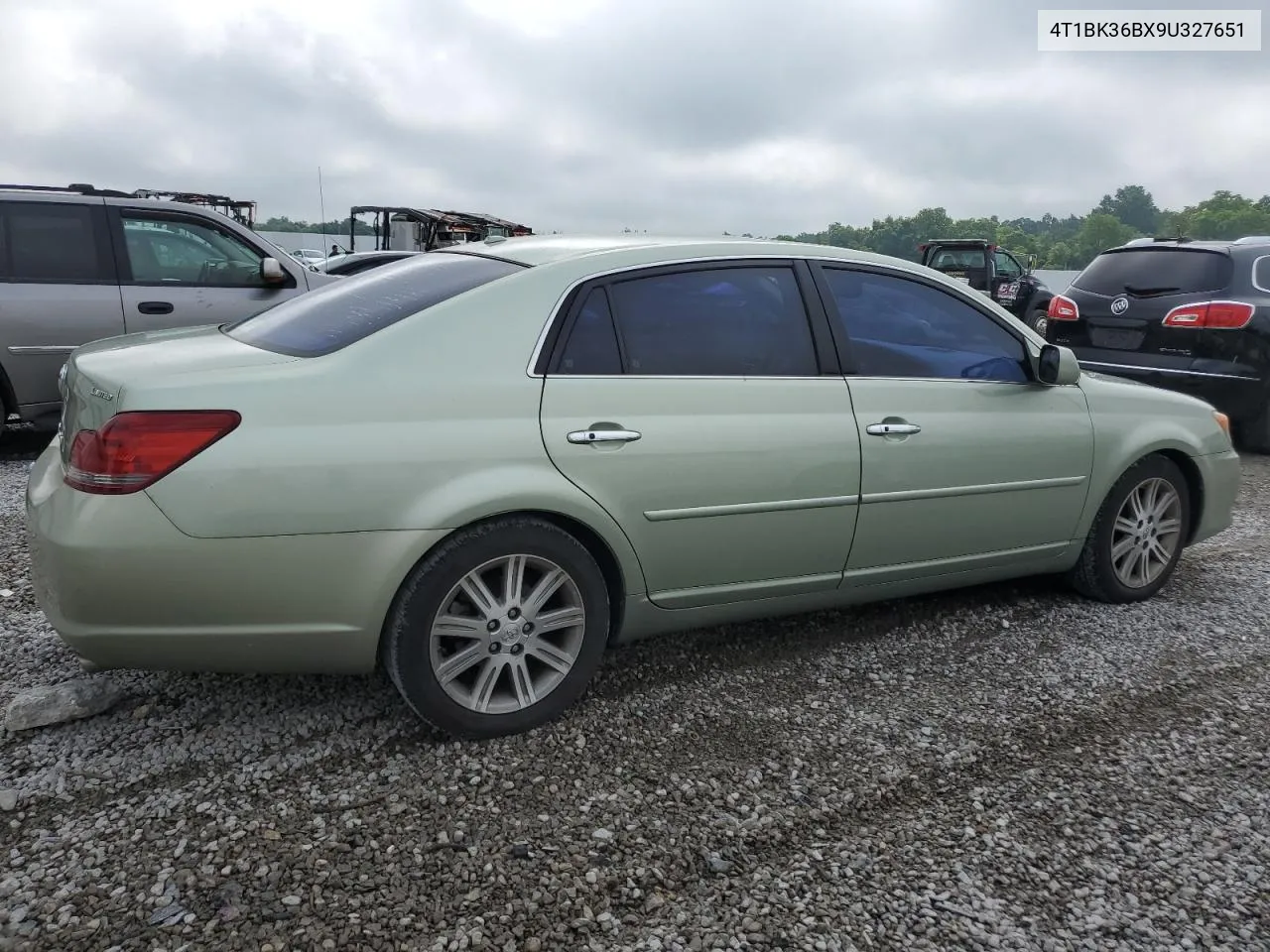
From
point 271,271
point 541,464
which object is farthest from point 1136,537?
point 271,271

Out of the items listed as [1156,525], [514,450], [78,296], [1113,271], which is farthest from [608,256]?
[1113,271]

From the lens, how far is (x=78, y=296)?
252 inches

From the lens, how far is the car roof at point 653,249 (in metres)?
3.28

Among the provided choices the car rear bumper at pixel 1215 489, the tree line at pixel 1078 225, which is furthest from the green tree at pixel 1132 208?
the car rear bumper at pixel 1215 489

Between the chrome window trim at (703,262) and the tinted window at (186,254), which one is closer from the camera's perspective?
the chrome window trim at (703,262)

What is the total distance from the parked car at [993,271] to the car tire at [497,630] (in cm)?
1578

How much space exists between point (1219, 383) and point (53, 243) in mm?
8236

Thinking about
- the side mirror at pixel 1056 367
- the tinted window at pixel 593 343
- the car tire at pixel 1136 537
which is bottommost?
the car tire at pixel 1136 537

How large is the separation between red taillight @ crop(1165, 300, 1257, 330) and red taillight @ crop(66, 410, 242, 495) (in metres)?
7.18

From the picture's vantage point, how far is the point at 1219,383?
743 cm

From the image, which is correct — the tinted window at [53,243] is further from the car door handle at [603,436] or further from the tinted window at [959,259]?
the tinted window at [959,259]

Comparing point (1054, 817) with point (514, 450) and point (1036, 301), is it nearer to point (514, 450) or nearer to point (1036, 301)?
point (514, 450)

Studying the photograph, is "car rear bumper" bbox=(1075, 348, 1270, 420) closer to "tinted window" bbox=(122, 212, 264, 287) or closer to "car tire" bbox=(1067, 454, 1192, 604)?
"car tire" bbox=(1067, 454, 1192, 604)

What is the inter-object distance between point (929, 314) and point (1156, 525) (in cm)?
156
